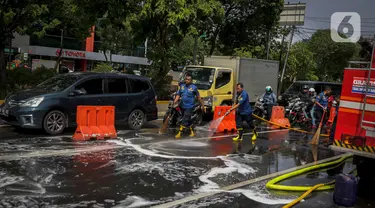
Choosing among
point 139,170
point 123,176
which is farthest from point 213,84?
point 123,176

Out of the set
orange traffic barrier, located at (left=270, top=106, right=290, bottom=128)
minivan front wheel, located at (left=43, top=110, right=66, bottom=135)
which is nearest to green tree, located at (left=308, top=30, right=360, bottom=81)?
orange traffic barrier, located at (left=270, top=106, right=290, bottom=128)

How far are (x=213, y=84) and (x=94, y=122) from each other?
6064mm

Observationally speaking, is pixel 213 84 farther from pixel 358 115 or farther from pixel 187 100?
pixel 358 115

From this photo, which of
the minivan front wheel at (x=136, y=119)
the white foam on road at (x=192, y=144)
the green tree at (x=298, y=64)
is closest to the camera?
the white foam on road at (x=192, y=144)

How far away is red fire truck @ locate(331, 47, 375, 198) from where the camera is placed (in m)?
5.69

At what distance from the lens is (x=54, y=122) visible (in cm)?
970

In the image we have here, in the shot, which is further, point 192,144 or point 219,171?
point 192,144

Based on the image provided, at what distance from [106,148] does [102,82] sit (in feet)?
9.18

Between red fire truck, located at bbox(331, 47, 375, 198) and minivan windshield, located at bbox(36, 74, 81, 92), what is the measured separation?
6.87m

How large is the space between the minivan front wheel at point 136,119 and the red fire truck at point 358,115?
6589mm

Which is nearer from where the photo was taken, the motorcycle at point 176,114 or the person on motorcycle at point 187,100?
the person on motorcycle at point 187,100

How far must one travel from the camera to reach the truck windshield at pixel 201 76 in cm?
1466

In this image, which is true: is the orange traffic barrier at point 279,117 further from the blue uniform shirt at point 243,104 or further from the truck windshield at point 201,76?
the blue uniform shirt at point 243,104

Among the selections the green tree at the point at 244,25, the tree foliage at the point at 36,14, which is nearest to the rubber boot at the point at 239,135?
the tree foliage at the point at 36,14
